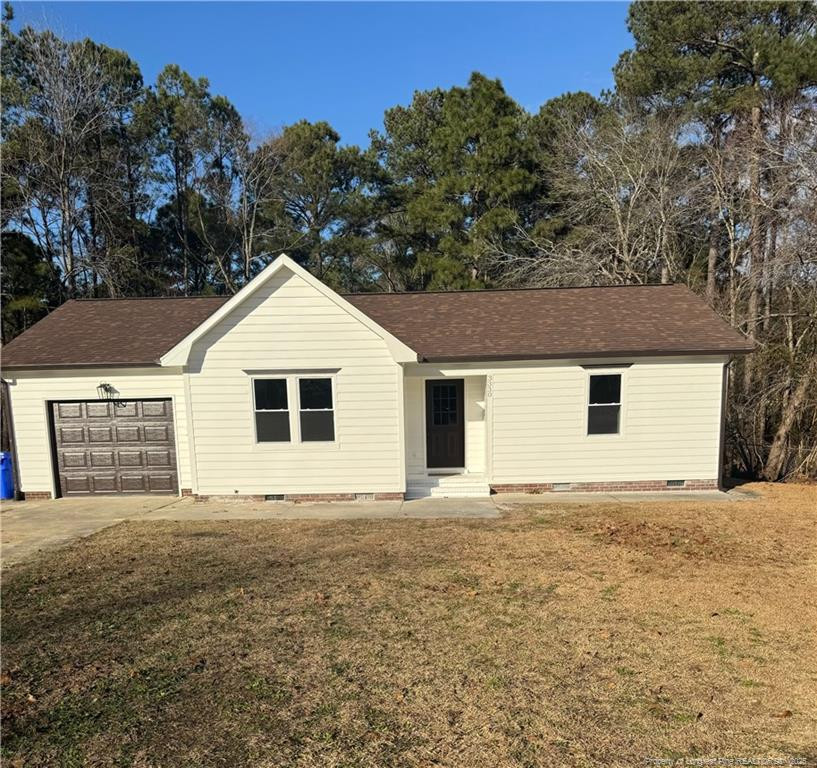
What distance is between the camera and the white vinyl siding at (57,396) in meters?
11.8

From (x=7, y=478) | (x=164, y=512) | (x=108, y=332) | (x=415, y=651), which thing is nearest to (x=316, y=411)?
(x=164, y=512)

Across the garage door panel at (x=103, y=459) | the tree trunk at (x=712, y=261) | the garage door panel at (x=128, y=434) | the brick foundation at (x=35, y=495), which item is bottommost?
the brick foundation at (x=35, y=495)

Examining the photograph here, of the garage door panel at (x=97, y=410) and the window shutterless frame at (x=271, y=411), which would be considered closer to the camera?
the window shutterless frame at (x=271, y=411)

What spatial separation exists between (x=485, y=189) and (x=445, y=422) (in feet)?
52.1

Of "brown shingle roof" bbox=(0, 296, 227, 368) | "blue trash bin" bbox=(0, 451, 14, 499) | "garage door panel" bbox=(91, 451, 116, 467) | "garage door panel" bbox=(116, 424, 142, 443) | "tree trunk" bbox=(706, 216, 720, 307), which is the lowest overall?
"blue trash bin" bbox=(0, 451, 14, 499)

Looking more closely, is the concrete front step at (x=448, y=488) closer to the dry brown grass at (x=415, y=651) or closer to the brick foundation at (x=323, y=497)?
the brick foundation at (x=323, y=497)

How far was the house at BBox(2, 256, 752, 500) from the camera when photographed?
11000mm

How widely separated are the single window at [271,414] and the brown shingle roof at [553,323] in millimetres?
2952

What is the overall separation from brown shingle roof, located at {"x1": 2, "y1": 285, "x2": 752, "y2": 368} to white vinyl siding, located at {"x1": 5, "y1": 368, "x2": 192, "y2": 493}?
13.9 inches

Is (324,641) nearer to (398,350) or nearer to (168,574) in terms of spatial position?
(168,574)

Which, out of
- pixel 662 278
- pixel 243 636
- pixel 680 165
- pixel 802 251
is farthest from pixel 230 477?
pixel 680 165

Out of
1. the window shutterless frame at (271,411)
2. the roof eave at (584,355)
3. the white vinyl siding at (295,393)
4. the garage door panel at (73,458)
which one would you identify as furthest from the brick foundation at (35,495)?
the roof eave at (584,355)

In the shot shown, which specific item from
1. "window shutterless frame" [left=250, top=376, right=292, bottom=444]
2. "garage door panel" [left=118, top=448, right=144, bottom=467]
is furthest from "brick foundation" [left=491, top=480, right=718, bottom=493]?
"garage door panel" [left=118, top=448, right=144, bottom=467]

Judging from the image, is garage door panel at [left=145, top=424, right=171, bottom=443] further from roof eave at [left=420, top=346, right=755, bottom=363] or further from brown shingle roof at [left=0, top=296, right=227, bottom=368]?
roof eave at [left=420, top=346, right=755, bottom=363]
